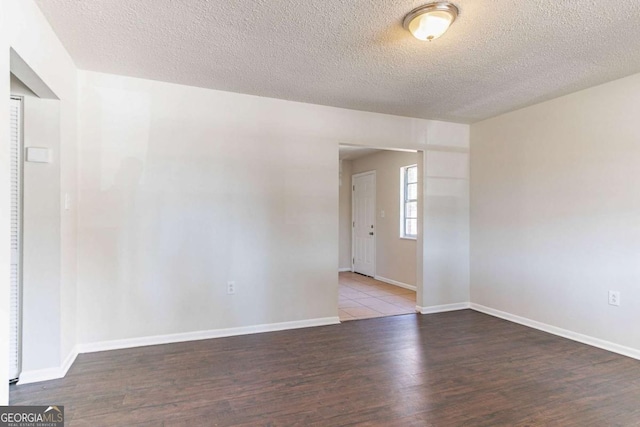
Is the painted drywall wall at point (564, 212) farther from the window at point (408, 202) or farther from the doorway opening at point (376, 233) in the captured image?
the window at point (408, 202)

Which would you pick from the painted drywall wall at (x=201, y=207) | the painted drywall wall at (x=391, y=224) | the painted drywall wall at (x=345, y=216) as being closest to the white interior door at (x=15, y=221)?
the painted drywall wall at (x=201, y=207)

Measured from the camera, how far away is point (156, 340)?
3199 millimetres

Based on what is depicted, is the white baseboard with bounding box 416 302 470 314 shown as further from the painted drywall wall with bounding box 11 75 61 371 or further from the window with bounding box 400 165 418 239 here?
Result: the painted drywall wall with bounding box 11 75 61 371

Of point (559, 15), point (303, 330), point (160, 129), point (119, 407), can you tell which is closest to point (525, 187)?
point (559, 15)

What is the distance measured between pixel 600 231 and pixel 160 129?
4048 millimetres

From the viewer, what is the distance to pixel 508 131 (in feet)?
13.4

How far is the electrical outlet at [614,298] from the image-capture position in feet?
10.1

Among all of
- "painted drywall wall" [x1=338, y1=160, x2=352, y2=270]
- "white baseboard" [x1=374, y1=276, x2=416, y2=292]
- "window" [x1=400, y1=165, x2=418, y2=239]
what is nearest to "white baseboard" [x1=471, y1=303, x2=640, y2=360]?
"white baseboard" [x1=374, y1=276, x2=416, y2=292]

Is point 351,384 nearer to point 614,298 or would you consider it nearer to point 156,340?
point 156,340

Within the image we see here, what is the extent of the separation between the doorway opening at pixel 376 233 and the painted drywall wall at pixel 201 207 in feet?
3.64

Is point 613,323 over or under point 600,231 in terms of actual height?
under

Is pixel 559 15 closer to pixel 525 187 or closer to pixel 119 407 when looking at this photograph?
pixel 525 187

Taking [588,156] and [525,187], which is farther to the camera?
[525,187]

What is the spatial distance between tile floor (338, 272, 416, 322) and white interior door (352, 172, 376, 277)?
1.73ft
